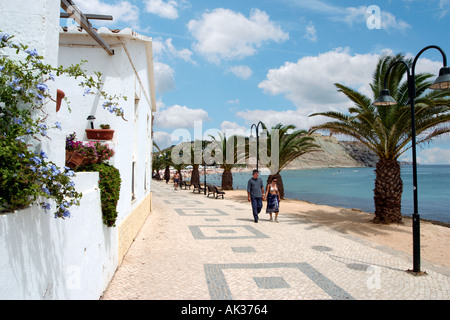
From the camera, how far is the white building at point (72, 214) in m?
2.33

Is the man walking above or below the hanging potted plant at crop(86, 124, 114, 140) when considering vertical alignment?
below

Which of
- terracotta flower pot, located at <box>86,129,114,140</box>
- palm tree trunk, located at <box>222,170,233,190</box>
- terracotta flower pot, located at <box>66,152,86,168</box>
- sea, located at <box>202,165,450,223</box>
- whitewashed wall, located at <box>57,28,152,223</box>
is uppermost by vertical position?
whitewashed wall, located at <box>57,28,152,223</box>

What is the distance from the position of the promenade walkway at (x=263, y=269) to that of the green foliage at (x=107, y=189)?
1.11 m

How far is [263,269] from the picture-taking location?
5824mm

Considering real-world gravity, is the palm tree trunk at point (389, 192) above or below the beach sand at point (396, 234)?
above

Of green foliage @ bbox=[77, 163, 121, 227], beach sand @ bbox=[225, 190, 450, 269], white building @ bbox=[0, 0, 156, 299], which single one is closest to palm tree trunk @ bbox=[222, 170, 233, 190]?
beach sand @ bbox=[225, 190, 450, 269]

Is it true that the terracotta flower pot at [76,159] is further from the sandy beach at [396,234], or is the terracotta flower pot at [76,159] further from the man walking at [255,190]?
the sandy beach at [396,234]

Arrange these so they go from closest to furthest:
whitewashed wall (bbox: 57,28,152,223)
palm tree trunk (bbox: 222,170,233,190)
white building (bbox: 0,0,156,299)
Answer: white building (bbox: 0,0,156,299) < whitewashed wall (bbox: 57,28,152,223) < palm tree trunk (bbox: 222,170,233,190)

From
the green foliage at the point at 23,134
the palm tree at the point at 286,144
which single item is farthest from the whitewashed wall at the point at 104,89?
the palm tree at the point at 286,144

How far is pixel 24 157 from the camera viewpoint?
235 centimetres

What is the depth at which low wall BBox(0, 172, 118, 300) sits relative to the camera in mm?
2178

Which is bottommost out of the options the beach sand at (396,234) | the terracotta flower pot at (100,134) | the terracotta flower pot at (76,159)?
the beach sand at (396,234)

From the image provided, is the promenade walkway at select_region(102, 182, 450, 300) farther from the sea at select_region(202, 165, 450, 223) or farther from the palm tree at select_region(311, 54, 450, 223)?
the sea at select_region(202, 165, 450, 223)

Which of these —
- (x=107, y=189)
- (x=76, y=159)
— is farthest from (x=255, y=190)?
(x=76, y=159)
